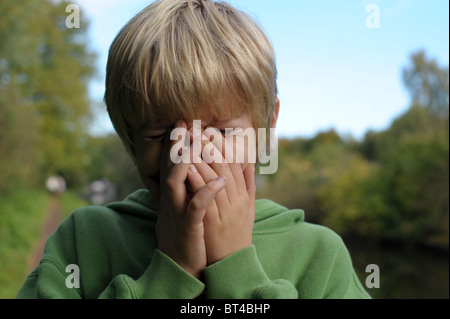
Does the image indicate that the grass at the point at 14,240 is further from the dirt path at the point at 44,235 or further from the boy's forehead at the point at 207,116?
the boy's forehead at the point at 207,116

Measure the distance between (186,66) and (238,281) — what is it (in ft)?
1.99

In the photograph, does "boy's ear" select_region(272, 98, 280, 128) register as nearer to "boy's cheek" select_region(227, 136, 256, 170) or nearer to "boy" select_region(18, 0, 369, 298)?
"boy" select_region(18, 0, 369, 298)

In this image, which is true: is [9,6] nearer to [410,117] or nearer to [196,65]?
[196,65]

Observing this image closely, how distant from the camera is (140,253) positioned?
58.1 inches

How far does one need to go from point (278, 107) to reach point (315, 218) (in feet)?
87.6

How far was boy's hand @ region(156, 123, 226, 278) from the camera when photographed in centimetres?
116

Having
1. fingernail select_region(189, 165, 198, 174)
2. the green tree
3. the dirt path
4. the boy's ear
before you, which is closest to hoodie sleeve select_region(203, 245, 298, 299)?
fingernail select_region(189, 165, 198, 174)

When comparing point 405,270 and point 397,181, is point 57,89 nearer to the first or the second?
point 405,270

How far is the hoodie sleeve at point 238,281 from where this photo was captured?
1.18m

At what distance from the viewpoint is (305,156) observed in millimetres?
37781

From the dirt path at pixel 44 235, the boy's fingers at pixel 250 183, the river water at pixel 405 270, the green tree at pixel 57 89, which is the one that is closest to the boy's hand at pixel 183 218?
the boy's fingers at pixel 250 183

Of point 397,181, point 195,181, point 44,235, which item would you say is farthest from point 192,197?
point 397,181
